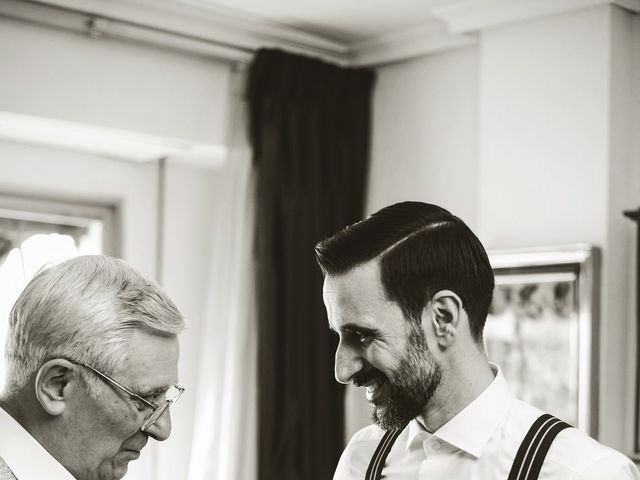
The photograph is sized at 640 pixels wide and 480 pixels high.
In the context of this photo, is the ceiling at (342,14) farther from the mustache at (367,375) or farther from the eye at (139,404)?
the eye at (139,404)

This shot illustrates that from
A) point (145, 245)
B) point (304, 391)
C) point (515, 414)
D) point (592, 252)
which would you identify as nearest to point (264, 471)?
point (304, 391)

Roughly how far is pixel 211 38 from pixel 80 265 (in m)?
2.49

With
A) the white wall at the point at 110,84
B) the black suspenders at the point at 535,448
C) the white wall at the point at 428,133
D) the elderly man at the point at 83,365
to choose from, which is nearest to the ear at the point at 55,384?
the elderly man at the point at 83,365

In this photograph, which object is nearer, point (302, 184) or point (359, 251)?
point (359, 251)

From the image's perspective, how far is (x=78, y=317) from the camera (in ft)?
4.94

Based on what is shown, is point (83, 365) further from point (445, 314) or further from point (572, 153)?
point (572, 153)

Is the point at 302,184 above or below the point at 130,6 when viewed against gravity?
below

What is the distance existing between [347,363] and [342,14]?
2.37 metres

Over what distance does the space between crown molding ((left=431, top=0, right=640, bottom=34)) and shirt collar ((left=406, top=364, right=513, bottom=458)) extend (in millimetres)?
2035

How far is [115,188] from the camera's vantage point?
4004mm

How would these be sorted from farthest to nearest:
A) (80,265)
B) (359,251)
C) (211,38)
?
(211,38) < (359,251) < (80,265)

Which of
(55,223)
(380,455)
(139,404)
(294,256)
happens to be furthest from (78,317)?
(294,256)

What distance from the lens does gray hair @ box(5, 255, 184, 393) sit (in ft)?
4.92

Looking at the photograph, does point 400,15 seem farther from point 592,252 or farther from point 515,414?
point 515,414
